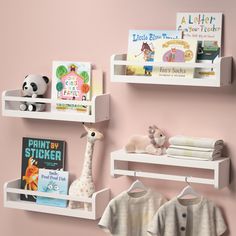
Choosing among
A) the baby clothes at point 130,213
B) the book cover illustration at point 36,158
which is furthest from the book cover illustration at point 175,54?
the book cover illustration at point 36,158

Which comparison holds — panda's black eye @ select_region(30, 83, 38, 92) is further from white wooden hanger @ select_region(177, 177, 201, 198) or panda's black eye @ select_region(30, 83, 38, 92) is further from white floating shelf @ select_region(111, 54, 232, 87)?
white wooden hanger @ select_region(177, 177, 201, 198)

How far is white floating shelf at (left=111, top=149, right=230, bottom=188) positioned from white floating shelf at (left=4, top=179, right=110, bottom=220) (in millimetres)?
149

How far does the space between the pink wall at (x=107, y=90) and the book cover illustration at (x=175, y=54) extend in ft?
0.34

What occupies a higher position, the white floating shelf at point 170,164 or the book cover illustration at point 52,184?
the white floating shelf at point 170,164

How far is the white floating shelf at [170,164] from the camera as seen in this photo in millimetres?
2420

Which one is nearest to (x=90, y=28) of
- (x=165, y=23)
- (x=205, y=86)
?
(x=165, y=23)

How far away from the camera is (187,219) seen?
255 centimetres

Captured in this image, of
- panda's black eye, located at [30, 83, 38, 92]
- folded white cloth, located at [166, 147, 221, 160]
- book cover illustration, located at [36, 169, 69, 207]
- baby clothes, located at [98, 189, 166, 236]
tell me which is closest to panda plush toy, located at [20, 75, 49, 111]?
panda's black eye, located at [30, 83, 38, 92]

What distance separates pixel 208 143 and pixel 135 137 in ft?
1.03

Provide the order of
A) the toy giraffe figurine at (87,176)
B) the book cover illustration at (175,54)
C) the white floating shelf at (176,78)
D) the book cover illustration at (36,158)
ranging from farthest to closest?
the book cover illustration at (36,158)
the toy giraffe figurine at (87,176)
the book cover illustration at (175,54)
the white floating shelf at (176,78)

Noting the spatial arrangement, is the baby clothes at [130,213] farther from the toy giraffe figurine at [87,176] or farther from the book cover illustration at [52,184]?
the book cover illustration at [52,184]

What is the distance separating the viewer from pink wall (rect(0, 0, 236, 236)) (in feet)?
8.36

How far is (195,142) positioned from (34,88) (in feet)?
2.43

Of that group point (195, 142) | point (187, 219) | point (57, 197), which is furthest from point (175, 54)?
point (57, 197)
